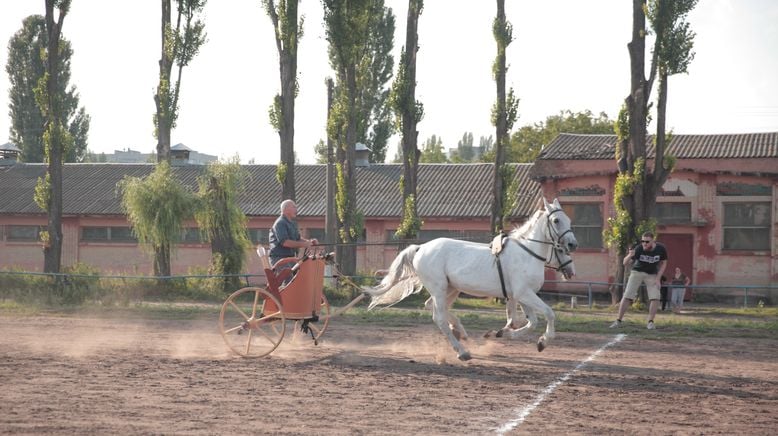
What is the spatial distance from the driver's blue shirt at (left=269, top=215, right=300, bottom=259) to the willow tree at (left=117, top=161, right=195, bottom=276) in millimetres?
16972

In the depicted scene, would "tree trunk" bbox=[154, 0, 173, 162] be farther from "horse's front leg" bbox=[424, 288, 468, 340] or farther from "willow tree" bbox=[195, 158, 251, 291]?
"horse's front leg" bbox=[424, 288, 468, 340]

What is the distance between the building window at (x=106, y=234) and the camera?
4012 cm

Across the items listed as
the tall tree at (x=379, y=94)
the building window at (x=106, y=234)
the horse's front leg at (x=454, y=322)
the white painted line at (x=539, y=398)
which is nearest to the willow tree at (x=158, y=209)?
the building window at (x=106, y=234)

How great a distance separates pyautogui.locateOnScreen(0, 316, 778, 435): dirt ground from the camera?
26.8ft

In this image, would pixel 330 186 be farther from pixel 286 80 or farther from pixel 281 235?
pixel 281 235

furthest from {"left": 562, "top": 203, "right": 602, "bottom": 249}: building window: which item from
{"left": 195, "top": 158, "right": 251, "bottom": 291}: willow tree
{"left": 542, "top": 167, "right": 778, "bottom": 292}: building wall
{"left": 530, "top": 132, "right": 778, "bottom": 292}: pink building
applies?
{"left": 195, "top": 158, "right": 251, "bottom": 291}: willow tree

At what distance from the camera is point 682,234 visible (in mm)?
30203

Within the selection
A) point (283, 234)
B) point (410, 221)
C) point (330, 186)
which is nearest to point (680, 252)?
point (410, 221)

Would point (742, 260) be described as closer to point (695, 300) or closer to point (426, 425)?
point (695, 300)

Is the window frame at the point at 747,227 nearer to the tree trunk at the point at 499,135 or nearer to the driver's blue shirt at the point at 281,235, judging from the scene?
the tree trunk at the point at 499,135

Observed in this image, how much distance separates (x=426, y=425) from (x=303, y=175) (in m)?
34.9

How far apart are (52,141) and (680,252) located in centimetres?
2122

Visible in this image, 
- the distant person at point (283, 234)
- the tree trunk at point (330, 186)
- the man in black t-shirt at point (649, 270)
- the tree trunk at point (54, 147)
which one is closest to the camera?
the distant person at point (283, 234)

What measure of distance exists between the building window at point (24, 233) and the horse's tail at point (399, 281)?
32.0 metres
